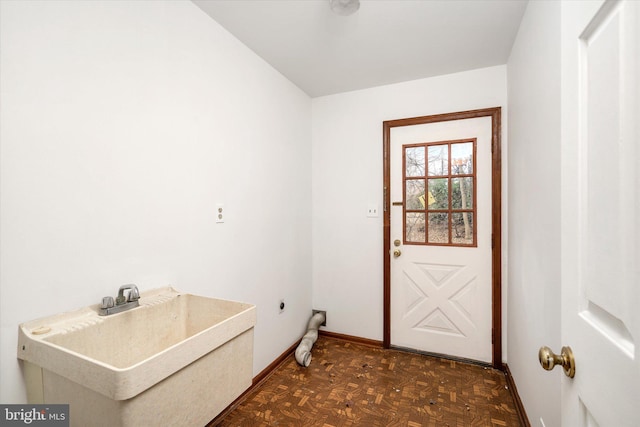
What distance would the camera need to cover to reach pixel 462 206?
8.03 ft

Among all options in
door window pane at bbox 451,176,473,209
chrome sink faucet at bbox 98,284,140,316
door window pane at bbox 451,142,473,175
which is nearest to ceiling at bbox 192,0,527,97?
door window pane at bbox 451,142,473,175

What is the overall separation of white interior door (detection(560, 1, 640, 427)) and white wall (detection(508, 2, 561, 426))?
2.13 feet

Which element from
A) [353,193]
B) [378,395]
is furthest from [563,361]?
[353,193]

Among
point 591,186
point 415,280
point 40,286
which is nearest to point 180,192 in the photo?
point 40,286

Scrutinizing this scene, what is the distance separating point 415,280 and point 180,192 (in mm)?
2086

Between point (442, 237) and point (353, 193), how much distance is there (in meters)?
0.92

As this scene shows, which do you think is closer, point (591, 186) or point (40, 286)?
point (591, 186)

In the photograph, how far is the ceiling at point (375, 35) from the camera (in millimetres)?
1665

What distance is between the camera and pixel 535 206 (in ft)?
4.95

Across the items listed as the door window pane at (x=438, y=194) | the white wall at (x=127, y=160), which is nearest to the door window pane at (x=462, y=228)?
the door window pane at (x=438, y=194)

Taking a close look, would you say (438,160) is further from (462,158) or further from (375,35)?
(375,35)

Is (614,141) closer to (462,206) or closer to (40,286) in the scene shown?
(40,286)

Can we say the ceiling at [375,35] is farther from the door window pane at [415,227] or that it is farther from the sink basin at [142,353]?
the sink basin at [142,353]

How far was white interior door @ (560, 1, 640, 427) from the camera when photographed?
45 centimetres
